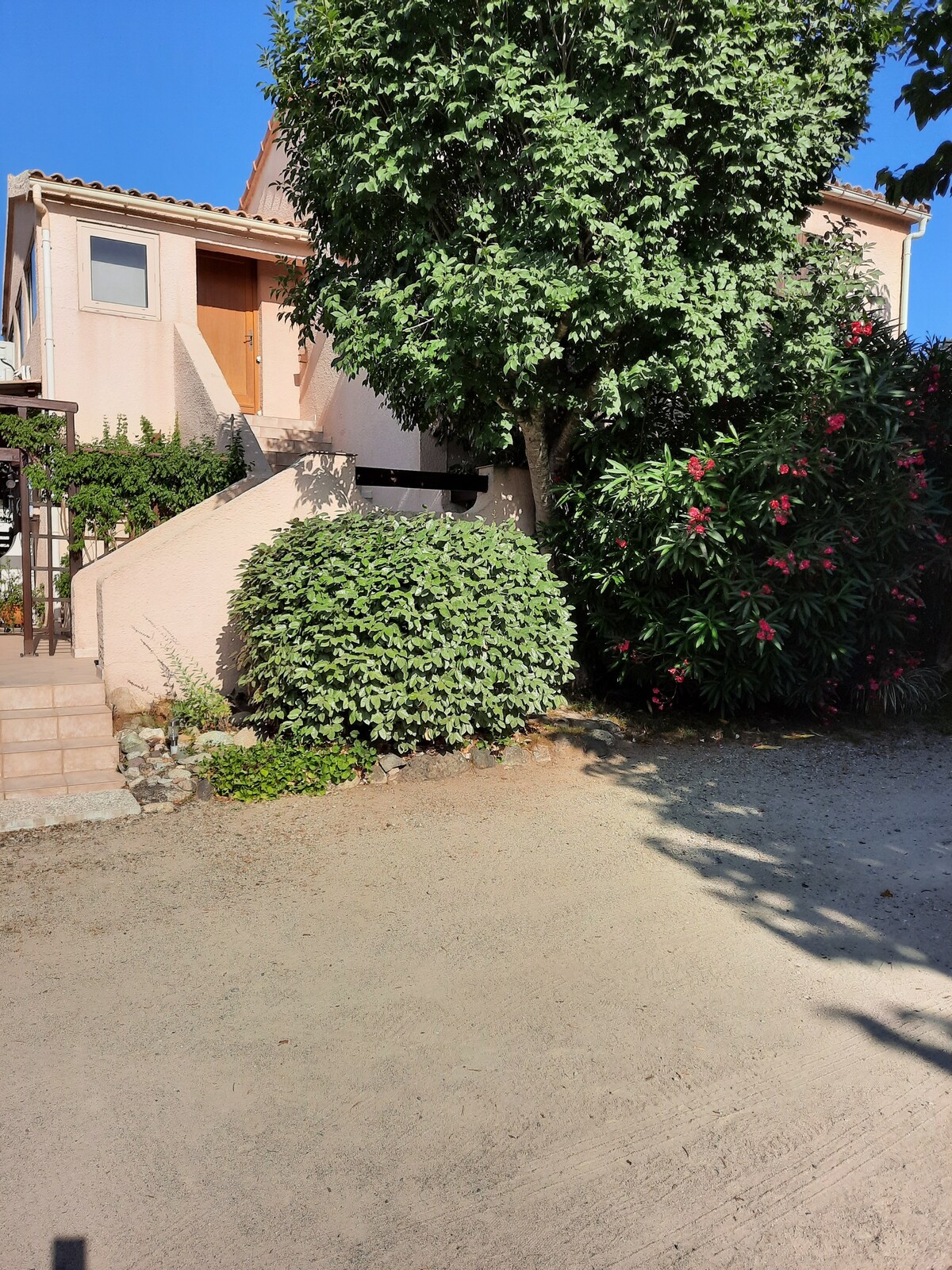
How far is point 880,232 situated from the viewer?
43.6 feet

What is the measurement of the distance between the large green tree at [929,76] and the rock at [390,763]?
620cm

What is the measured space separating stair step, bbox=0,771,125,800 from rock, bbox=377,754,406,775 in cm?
168

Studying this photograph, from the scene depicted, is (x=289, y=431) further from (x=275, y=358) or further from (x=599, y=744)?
(x=599, y=744)

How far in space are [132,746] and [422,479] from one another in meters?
3.47

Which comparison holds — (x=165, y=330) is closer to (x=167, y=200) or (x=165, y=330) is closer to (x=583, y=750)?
(x=167, y=200)

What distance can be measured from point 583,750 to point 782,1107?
3.90m

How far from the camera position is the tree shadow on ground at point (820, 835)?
396 cm

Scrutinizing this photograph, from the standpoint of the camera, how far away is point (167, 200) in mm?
10750

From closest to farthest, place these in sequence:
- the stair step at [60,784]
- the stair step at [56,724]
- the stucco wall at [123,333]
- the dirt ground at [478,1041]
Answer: the dirt ground at [478,1041], the stair step at [60,784], the stair step at [56,724], the stucco wall at [123,333]

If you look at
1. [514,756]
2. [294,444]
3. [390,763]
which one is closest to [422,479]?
[514,756]

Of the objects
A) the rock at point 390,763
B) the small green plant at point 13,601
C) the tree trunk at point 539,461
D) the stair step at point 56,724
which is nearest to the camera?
the stair step at point 56,724

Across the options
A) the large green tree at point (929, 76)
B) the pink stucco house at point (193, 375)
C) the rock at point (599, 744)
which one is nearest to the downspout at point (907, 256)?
the pink stucco house at point (193, 375)

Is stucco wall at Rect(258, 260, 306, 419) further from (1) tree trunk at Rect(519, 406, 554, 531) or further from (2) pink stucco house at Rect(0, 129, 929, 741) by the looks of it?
(1) tree trunk at Rect(519, 406, 554, 531)

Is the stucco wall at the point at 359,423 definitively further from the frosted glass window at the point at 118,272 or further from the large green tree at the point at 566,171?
the frosted glass window at the point at 118,272
